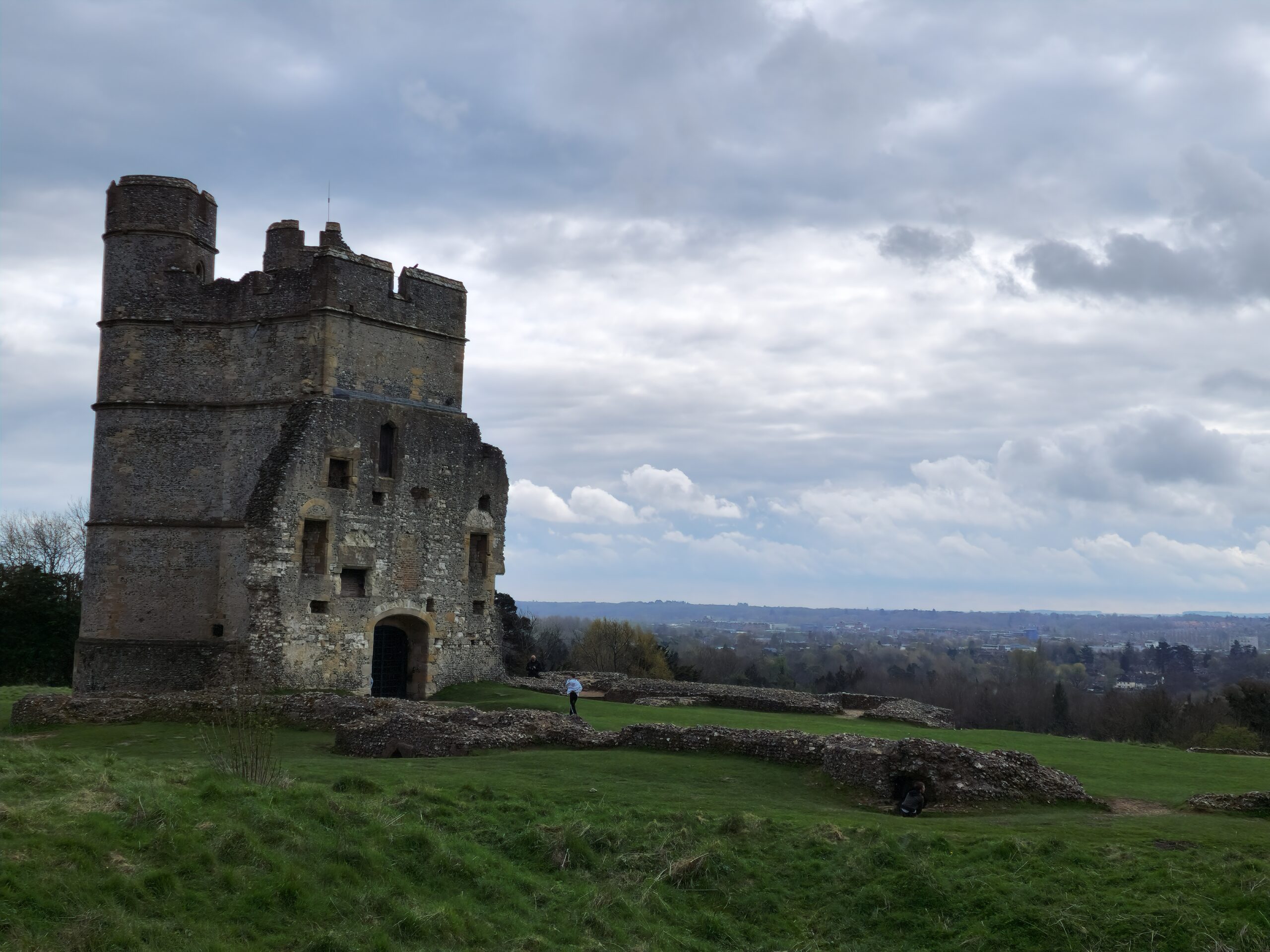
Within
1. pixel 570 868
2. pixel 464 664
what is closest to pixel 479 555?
pixel 464 664

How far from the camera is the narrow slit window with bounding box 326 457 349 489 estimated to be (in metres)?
26.8

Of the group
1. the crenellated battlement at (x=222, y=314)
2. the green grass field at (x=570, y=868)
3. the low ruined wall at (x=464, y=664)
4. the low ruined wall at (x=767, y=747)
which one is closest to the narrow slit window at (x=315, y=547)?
the crenellated battlement at (x=222, y=314)

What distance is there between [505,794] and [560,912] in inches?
132

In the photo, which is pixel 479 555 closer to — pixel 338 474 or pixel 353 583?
pixel 353 583

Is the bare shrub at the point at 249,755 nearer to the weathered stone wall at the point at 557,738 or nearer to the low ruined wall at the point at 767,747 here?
the weathered stone wall at the point at 557,738

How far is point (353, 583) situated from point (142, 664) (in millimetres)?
5456

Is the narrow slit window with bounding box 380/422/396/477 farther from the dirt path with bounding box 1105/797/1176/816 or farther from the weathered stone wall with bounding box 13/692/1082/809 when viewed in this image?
the dirt path with bounding box 1105/797/1176/816

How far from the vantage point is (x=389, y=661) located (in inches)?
1125

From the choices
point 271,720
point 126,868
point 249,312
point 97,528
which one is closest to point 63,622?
point 97,528

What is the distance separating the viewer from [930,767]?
15656 mm

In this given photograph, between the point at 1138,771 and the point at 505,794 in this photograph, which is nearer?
the point at 505,794

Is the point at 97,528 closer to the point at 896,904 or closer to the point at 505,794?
the point at 505,794

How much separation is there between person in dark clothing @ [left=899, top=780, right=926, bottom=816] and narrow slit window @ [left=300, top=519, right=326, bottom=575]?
1621cm

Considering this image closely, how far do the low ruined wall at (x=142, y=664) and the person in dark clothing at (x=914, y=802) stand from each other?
17.5 m
